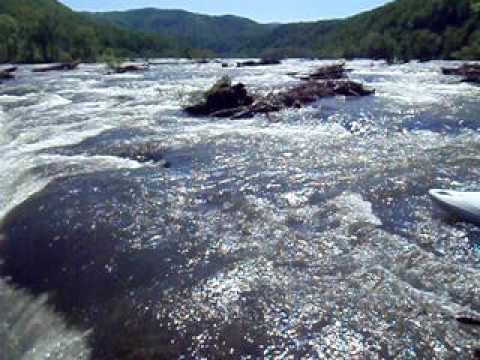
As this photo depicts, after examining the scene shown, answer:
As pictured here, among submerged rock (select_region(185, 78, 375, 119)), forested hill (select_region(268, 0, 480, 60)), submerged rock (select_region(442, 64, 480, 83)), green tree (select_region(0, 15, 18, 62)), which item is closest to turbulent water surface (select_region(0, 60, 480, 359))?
submerged rock (select_region(185, 78, 375, 119))

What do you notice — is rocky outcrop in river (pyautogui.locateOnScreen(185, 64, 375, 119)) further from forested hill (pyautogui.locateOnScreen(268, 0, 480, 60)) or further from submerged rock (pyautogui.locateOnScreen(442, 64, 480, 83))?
forested hill (pyautogui.locateOnScreen(268, 0, 480, 60))

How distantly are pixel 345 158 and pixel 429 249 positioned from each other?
9.10 meters

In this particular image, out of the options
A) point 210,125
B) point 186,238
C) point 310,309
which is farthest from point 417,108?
A: point 310,309

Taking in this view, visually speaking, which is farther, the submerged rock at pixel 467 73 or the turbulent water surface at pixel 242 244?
the submerged rock at pixel 467 73

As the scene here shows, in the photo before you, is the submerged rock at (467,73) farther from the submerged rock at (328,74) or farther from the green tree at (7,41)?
the green tree at (7,41)

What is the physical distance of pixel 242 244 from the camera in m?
13.9

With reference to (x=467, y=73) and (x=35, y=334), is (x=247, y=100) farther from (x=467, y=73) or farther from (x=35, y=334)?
(x=35, y=334)

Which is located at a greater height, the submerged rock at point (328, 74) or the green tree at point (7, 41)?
the submerged rock at point (328, 74)

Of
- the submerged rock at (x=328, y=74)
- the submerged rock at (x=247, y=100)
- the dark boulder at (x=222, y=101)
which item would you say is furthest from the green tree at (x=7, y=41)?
the dark boulder at (x=222, y=101)

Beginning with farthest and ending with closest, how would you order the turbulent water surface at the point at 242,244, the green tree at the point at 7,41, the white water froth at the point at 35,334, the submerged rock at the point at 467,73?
the green tree at the point at 7,41, the submerged rock at the point at 467,73, the turbulent water surface at the point at 242,244, the white water froth at the point at 35,334

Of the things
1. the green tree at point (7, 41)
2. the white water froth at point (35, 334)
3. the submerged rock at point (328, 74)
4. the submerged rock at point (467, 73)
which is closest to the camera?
the white water froth at point (35, 334)

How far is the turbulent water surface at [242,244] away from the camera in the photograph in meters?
10.2

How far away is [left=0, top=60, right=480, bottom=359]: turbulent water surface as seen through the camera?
10227 mm

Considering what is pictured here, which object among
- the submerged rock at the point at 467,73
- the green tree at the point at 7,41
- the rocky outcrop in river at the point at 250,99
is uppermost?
the rocky outcrop in river at the point at 250,99
